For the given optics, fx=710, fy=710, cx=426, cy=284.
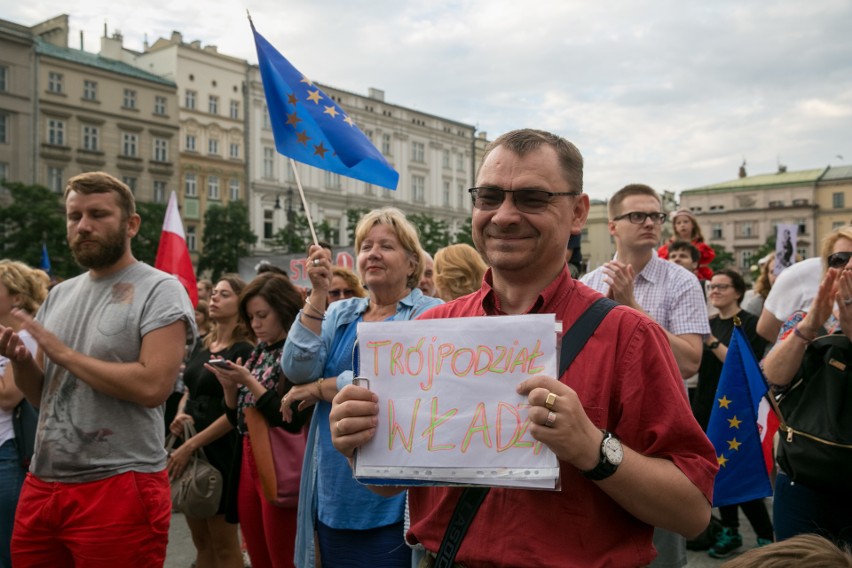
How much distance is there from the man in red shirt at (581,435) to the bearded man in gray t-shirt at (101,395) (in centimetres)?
175

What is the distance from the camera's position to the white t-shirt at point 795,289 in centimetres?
370

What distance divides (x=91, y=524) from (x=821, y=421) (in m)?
3.16

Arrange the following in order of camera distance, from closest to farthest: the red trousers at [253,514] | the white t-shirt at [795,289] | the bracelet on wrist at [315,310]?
the bracelet on wrist at [315,310] → the white t-shirt at [795,289] → the red trousers at [253,514]

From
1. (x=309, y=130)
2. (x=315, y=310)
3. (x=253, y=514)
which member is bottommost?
(x=253, y=514)

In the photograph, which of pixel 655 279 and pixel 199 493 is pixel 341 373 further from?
pixel 199 493

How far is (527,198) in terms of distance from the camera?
72.7 inches

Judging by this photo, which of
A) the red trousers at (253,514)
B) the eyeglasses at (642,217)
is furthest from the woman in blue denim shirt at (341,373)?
the eyeglasses at (642,217)

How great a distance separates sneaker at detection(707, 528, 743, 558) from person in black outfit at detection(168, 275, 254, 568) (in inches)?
148

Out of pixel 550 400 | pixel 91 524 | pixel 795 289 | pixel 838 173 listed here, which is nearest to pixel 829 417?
pixel 795 289

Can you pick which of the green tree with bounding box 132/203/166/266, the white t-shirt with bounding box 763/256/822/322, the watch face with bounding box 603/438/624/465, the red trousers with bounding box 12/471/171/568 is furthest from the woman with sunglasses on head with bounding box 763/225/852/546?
the green tree with bounding box 132/203/166/266

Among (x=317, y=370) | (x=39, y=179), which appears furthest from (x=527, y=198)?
(x=39, y=179)

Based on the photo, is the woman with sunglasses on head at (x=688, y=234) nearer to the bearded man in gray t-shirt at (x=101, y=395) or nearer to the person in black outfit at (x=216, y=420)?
the person in black outfit at (x=216, y=420)

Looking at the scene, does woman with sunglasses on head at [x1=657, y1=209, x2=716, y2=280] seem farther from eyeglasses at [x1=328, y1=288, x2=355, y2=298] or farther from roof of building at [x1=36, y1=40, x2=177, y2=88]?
roof of building at [x1=36, y1=40, x2=177, y2=88]

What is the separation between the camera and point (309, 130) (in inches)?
184
